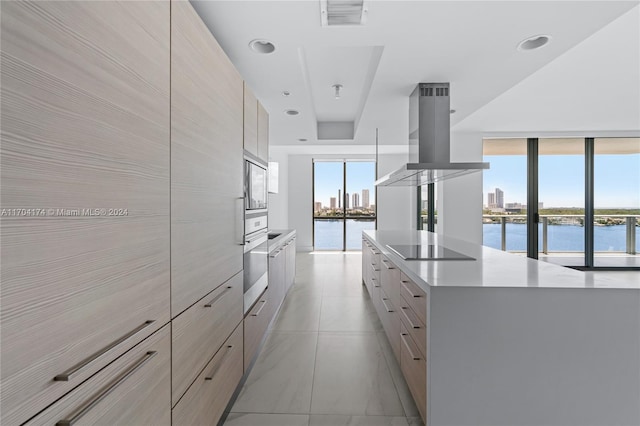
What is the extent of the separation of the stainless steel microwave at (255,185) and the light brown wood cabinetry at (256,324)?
0.77 metres

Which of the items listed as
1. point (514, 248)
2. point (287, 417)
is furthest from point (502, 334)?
point (514, 248)

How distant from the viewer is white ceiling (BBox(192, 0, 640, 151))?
5.76 ft

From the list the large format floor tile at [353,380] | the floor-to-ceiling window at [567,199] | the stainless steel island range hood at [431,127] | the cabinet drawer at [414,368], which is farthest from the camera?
the floor-to-ceiling window at [567,199]

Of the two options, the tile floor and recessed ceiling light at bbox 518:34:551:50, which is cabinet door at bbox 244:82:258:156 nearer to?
the tile floor

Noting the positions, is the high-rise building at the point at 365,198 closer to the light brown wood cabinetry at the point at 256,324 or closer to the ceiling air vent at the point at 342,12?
the light brown wood cabinetry at the point at 256,324

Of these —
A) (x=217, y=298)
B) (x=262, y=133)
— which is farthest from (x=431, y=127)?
(x=217, y=298)

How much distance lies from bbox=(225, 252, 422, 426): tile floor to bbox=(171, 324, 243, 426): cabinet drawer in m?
0.25

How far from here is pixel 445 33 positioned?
6.50 feet

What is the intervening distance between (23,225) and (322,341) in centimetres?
Result: 259

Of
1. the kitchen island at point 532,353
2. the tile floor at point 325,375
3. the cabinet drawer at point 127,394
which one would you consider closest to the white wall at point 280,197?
the tile floor at point 325,375

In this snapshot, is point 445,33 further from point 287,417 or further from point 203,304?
point 287,417

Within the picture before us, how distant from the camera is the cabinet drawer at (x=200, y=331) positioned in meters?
1.18

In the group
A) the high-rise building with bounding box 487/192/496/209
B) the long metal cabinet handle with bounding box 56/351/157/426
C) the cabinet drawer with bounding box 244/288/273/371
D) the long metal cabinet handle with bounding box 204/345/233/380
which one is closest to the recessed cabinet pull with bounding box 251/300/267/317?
the cabinet drawer with bounding box 244/288/273/371

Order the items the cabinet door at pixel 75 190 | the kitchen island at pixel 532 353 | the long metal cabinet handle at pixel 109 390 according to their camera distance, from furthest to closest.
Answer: the kitchen island at pixel 532 353 → the long metal cabinet handle at pixel 109 390 → the cabinet door at pixel 75 190
